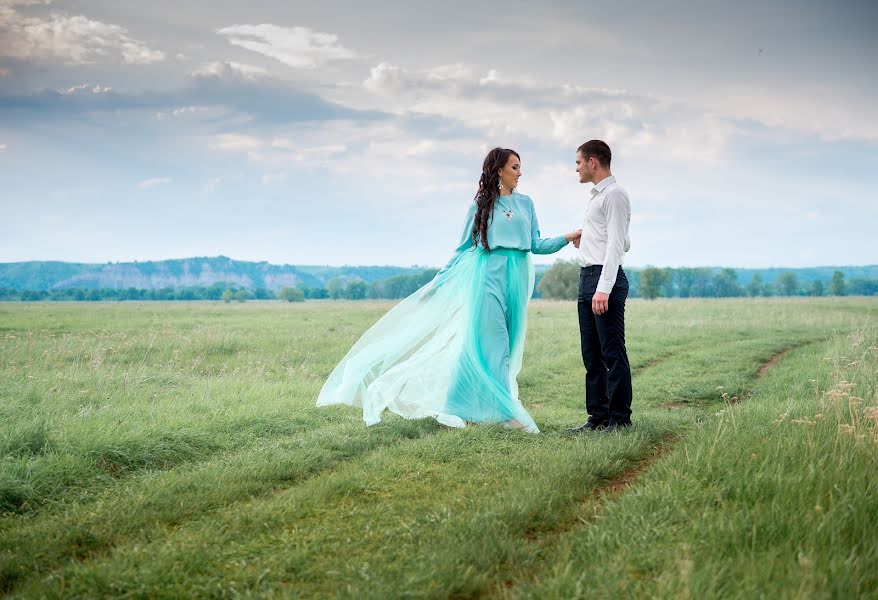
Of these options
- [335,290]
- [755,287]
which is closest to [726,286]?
[755,287]

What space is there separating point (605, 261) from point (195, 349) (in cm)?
1212

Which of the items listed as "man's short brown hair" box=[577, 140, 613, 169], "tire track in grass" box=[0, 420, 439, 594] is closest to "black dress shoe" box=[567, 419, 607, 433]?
"tire track in grass" box=[0, 420, 439, 594]

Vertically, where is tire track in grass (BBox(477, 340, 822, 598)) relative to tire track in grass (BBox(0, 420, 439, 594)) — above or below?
above

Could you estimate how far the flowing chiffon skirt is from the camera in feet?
25.6

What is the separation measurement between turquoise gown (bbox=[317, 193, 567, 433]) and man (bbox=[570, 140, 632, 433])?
2.56ft

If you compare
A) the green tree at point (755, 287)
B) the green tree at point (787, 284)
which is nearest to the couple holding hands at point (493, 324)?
the green tree at point (755, 287)

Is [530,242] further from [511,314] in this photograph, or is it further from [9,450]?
[9,450]

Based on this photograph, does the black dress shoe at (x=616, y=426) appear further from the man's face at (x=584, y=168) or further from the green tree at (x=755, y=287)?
the green tree at (x=755, y=287)

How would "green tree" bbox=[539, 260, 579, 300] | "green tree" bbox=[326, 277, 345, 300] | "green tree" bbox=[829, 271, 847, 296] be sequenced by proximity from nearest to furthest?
1. "green tree" bbox=[539, 260, 579, 300]
2. "green tree" bbox=[829, 271, 847, 296]
3. "green tree" bbox=[326, 277, 345, 300]

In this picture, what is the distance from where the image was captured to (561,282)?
92.7 meters

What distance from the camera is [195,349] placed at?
52.7 feet

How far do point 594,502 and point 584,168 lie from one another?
4038 mm

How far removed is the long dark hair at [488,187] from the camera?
7.93 meters

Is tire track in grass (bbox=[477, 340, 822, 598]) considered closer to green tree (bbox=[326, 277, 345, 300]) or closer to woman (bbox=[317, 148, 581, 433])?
woman (bbox=[317, 148, 581, 433])
